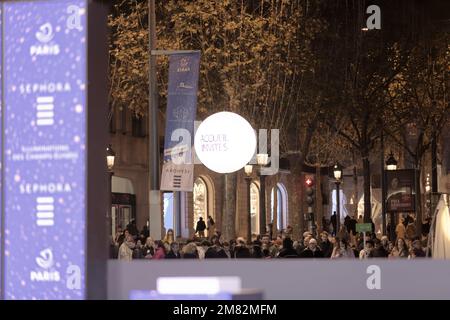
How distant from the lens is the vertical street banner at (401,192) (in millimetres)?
26953

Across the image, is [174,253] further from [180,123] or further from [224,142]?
A: [180,123]

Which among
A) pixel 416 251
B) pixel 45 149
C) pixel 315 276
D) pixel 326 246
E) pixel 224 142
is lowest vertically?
pixel 326 246

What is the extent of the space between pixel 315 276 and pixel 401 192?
2258 cm

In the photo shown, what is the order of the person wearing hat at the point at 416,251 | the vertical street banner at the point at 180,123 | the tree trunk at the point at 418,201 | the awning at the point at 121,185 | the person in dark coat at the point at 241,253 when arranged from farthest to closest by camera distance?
1. the awning at the point at 121,185
2. the tree trunk at the point at 418,201
3. the vertical street banner at the point at 180,123
4. the person in dark coat at the point at 241,253
5. the person wearing hat at the point at 416,251

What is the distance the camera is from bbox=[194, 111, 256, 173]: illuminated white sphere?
57.2 ft

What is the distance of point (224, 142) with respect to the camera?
57.1 ft

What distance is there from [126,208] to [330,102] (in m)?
10.7

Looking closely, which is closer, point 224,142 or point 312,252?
point 312,252

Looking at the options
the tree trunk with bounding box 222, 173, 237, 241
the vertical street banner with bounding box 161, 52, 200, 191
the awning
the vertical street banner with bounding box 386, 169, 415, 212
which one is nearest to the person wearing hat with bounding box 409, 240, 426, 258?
the vertical street banner with bounding box 161, 52, 200, 191

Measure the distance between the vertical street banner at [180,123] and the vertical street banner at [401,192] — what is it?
325 inches

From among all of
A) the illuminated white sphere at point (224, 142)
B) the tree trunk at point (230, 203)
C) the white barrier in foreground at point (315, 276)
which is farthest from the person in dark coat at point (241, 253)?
the tree trunk at point (230, 203)

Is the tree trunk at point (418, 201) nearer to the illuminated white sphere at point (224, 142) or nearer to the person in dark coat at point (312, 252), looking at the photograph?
the person in dark coat at point (312, 252)

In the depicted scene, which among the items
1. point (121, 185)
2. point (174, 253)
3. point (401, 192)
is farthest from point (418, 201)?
point (174, 253)
